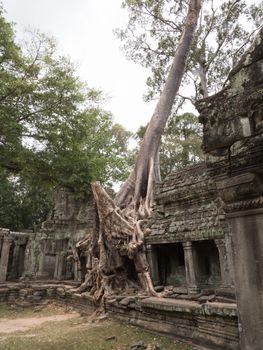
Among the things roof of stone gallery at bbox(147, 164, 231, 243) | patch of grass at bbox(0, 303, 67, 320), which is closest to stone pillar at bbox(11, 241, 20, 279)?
patch of grass at bbox(0, 303, 67, 320)

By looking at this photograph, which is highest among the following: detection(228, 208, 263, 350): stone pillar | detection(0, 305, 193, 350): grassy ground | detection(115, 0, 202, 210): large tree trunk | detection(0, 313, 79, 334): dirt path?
detection(115, 0, 202, 210): large tree trunk

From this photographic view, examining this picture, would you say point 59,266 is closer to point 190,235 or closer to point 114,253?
point 114,253

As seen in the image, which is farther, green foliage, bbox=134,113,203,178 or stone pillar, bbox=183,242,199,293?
green foliage, bbox=134,113,203,178

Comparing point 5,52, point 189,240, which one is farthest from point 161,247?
point 5,52

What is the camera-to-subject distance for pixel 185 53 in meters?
13.0

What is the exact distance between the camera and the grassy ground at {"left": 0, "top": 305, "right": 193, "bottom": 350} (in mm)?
4758

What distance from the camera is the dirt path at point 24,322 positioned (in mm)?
6631

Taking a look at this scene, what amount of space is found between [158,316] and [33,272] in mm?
10116

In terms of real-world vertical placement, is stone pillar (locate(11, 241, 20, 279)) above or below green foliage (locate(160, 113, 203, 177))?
below

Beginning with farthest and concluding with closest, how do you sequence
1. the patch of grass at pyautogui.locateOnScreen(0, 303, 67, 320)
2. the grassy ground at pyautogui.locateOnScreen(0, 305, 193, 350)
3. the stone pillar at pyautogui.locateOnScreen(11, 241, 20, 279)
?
the stone pillar at pyautogui.locateOnScreen(11, 241, 20, 279) → the patch of grass at pyautogui.locateOnScreen(0, 303, 67, 320) → the grassy ground at pyautogui.locateOnScreen(0, 305, 193, 350)

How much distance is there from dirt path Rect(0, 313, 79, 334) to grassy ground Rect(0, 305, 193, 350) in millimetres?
374

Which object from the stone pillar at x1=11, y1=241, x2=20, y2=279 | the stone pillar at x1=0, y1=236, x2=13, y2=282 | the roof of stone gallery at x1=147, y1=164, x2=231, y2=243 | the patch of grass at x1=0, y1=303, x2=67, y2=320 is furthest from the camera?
the stone pillar at x1=11, y1=241, x2=20, y2=279

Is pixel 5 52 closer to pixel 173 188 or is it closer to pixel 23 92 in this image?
pixel 23 92

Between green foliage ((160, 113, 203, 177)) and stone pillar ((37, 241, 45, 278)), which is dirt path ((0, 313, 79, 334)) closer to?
stone pillar ((37, 241, 45, 278))
